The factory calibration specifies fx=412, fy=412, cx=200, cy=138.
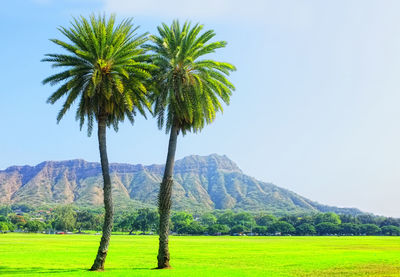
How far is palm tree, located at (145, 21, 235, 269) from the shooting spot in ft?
124

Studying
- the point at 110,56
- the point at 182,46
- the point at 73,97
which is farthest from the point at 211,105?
the point at 73,97

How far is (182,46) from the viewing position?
38.1m

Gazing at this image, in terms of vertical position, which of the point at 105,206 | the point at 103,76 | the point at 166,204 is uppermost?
the point at 103,76

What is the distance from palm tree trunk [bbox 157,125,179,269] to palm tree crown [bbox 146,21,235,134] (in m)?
2.19

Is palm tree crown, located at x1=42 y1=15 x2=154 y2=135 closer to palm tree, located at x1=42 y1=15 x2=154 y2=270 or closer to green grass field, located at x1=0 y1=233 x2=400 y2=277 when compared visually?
palm tree, located at x1=42 y1=15 x2=154 y2=270

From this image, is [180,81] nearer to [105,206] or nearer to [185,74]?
[185,74]

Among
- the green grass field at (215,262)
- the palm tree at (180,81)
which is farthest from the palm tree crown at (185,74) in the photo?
the green grass field at (215,262)

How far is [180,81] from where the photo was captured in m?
38.1

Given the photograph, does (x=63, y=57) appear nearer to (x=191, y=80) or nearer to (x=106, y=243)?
(x=191, y=80)

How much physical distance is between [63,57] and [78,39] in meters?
2.33

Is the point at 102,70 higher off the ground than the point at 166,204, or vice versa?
the point at 102,70

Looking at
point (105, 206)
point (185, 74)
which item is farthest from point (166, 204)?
point (185, 74)

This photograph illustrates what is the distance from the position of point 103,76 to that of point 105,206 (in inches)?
457

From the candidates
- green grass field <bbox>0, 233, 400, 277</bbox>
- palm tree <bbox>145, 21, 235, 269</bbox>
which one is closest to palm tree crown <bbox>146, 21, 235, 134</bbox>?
palm tree <bbox>145, 21, 235, 269</bbox>
